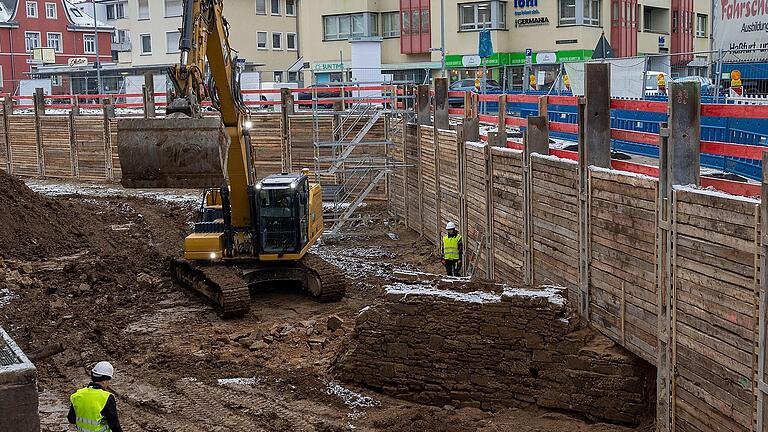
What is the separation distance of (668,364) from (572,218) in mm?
3051

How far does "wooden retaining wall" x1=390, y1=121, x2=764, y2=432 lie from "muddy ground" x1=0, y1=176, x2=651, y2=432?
54.4 inches

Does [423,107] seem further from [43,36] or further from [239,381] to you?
[43,36]

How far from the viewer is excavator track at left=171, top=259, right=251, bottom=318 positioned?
52.8 feet

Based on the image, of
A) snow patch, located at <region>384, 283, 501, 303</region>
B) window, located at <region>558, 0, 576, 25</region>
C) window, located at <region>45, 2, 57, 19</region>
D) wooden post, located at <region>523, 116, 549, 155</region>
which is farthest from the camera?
window, located at <region>45, 2, 57, 19</region>

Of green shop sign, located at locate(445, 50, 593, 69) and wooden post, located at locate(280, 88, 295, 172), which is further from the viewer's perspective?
green shop sign, located at locate(445, 50, 593, 69)

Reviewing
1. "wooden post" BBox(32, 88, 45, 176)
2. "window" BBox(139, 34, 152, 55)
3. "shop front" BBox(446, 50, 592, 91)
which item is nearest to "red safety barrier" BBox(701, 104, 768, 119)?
"wooden post" BBox(32, 88, 45, 176)

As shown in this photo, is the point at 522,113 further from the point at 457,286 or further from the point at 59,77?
the point at 59,77

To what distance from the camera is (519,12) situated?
157 ft

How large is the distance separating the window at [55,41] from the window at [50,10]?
4.90ft

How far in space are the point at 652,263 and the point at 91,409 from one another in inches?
238

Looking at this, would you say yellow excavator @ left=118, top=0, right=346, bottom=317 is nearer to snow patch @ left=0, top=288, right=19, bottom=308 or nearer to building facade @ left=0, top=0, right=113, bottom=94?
snow patch @ left=0, top=288, right=19, bottom=308

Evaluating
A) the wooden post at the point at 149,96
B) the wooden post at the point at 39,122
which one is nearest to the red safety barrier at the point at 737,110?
the wooden post at the point at 149,96

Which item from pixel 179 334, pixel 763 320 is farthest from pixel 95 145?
pixel 763 320

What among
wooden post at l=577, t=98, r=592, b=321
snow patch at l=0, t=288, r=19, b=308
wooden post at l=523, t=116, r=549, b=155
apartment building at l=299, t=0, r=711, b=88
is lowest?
snow patch at l=0, t=288, r=19, b=308
